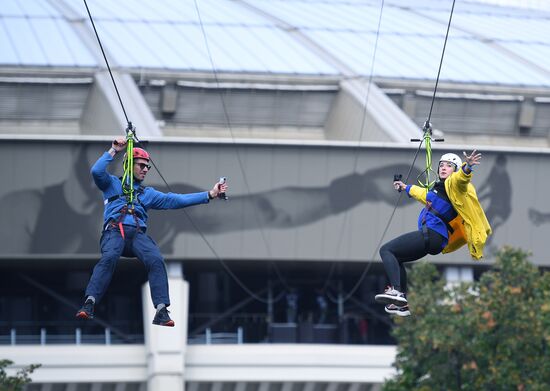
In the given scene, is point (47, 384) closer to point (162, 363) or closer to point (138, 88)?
point (162, 363)

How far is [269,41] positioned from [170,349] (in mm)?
18859

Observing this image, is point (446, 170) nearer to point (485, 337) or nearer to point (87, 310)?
point (87, 310)

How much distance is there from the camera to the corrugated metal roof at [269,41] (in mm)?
74188

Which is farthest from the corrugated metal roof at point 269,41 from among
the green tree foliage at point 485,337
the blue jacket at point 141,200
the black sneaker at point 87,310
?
the black sneaker at point 87,310

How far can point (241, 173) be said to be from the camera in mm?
63250

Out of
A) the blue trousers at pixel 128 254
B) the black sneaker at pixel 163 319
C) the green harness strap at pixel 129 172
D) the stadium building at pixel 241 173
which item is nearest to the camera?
the black sneaker at pixel 163 319

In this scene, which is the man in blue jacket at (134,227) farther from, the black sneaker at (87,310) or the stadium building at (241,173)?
the stadium building at (241,173)

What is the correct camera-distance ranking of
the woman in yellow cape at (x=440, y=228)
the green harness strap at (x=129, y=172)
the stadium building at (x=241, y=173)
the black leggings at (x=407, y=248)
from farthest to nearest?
the stadium building at (x=241, y=173), the black leggings at (x=407, y=248), the woman in yellow cape at (x=440, y=228), the green harness strap at (x=129, y=172)

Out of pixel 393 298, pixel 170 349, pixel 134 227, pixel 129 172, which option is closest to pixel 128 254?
pixel 134 227

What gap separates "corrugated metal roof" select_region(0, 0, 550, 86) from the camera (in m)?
74.2

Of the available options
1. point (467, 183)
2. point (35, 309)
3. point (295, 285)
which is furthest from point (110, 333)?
point (467, 183)

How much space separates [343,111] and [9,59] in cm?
1386

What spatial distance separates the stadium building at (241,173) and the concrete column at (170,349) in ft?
0.24

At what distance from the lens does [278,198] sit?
64250mm
